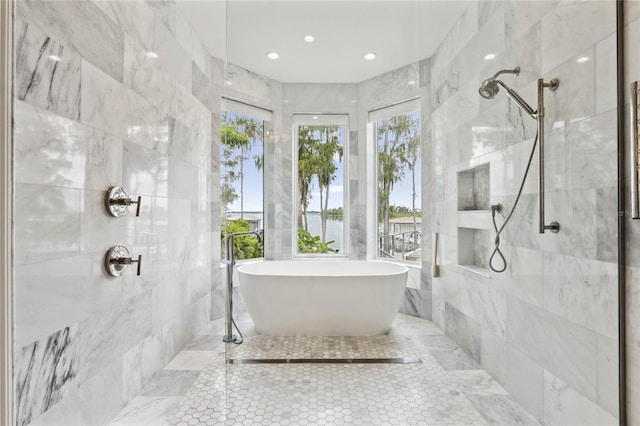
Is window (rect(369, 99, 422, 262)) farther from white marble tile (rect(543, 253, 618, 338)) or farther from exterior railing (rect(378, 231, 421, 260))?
white marble tile (rect(543, 253, 618, 338))

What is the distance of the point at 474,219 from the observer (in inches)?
61.5

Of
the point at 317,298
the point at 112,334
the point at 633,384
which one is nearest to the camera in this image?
the point at 633,384

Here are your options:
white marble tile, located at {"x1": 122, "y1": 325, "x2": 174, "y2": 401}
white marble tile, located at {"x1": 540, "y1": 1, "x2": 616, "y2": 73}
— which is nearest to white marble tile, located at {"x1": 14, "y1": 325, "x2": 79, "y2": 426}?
white marble tile, located at {"x1": 122, "y1": 325, "x2": 174, "y2": 401}

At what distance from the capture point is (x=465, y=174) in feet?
5.27

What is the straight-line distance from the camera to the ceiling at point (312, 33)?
2322 millimetres

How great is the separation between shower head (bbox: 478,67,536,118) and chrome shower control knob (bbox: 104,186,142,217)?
1.83 m

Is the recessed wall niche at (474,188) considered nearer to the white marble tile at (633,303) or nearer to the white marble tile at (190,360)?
the white marble tile at (633,303)

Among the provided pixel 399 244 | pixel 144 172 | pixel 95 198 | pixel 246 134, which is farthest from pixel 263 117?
pixel 399 244

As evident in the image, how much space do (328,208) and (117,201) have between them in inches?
57.4

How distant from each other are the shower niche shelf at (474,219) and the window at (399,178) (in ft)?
1.04

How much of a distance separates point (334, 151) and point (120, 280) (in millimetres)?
1730

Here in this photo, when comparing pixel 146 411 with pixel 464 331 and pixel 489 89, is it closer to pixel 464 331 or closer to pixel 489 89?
pixel 464 331

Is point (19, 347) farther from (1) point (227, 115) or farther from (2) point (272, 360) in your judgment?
(1) point (227, 115)

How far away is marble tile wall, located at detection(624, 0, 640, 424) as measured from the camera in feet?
4.04
